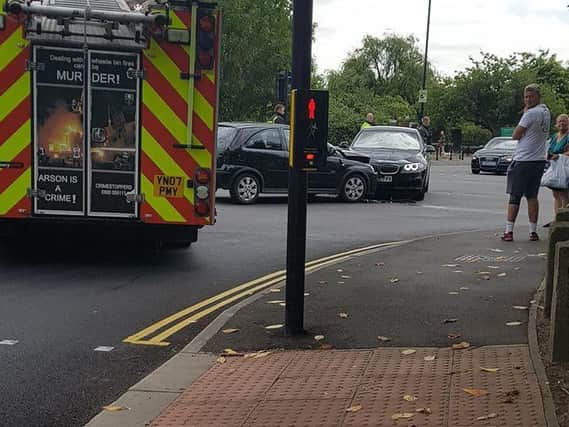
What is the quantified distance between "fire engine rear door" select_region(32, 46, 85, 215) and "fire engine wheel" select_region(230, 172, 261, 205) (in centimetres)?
790

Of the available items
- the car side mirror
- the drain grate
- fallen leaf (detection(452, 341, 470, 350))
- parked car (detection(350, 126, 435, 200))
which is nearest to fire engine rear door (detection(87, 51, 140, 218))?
the drain grate

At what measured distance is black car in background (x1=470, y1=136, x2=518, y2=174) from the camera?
107 ft

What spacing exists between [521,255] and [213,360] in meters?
5.56

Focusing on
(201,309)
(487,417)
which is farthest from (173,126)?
(487,417)

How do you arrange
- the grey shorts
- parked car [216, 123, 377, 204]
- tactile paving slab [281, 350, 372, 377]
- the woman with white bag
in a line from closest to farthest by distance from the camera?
1. tactile paving slab [281, 350, 372, 377]
2. the grey shorts
3. the woman with white bag
4. parked car [216, 123, 377, 204]

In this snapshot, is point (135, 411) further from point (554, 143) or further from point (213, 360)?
point (554, 143)

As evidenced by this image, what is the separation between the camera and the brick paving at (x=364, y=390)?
441 centimetres

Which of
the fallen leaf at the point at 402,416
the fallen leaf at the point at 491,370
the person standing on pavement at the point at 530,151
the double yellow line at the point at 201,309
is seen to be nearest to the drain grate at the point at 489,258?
the person standing on pavement at the point at 530,151

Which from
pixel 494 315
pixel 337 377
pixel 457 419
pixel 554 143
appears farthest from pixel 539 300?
pixel 554 143

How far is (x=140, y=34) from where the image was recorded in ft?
28.3

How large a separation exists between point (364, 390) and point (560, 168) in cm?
789

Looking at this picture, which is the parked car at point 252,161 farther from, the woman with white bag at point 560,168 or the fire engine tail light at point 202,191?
the fire engine tail light at point 202,191

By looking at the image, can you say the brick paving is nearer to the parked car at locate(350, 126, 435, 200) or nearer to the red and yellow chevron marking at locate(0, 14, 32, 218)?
the red and yellow chevron marking at locate(0, 14, 32, 218)

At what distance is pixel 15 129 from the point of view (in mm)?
8781
